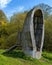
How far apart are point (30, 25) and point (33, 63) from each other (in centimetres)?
337

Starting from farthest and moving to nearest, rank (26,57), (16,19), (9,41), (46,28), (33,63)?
(16,19)
(9,41)
(46,28)
(26,57)
(33,63)

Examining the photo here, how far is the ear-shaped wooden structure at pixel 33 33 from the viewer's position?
63.8 feet

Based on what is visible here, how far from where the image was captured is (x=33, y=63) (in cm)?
1747

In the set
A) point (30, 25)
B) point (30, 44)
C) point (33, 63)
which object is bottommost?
point (33, 63)

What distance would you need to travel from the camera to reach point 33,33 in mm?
19484

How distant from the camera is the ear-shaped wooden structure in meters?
19.4

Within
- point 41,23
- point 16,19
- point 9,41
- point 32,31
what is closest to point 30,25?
point 32,31

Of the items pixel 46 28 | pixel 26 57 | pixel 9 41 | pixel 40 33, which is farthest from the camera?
pixel 9 41

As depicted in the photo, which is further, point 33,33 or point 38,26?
point 38,26

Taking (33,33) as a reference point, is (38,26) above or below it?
above

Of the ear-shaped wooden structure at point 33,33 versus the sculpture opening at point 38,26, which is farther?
the sculpture opening at point 38,26

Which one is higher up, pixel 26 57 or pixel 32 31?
pixel 32 31

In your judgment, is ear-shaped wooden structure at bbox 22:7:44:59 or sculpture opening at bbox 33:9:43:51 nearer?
ear-shaped wooden structure at bbox 22:7:44:59

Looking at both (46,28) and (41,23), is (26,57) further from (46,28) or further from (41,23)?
(46,28)
